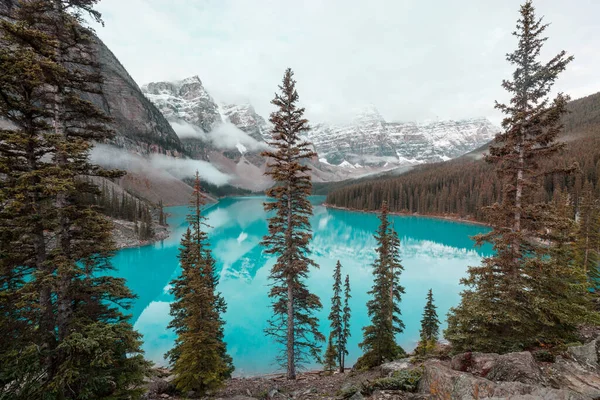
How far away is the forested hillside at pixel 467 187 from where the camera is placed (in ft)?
278

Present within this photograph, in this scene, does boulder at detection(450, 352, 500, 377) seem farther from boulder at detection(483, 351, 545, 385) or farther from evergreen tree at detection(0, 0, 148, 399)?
evergreen tree at detection(0, 0, 148, 399)

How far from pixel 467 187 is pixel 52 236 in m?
133

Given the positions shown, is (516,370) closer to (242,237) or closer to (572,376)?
(572,376)

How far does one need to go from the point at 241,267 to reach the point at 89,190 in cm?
4229

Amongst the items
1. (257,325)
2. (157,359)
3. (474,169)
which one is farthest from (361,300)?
(474,169)

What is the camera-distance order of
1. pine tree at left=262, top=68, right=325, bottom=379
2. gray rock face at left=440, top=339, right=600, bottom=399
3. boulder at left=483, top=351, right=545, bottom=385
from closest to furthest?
gray rock face at left=440, top=339, right=600, bottom=399, boulder at left=483, top=351, right=545, bottom=385, pine tree at left=262, top=68, right=325, bottom=379

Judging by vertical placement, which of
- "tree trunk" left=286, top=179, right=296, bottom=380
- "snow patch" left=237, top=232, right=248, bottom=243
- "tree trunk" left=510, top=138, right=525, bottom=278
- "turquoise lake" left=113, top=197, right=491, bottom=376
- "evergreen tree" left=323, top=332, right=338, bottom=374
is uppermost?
"tree trunk" left=510, top=138, right=525, bottom=278

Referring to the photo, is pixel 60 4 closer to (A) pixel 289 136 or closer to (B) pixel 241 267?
(A) pixel 289 136

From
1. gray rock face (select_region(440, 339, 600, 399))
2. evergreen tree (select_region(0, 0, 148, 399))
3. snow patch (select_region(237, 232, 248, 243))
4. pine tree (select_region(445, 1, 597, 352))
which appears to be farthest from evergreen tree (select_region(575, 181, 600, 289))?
snow patch (select_region(237, 232, 248, 243))

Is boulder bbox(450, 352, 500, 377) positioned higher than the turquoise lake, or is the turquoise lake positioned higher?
boulder bbox(450, 352, 500, 377)

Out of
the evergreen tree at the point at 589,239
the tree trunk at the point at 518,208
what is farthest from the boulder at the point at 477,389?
the evergreen tree at the point at 589,239

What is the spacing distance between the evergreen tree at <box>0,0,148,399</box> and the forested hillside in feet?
316

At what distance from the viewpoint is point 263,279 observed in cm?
4125

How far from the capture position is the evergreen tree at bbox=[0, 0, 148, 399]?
19.1 feet
